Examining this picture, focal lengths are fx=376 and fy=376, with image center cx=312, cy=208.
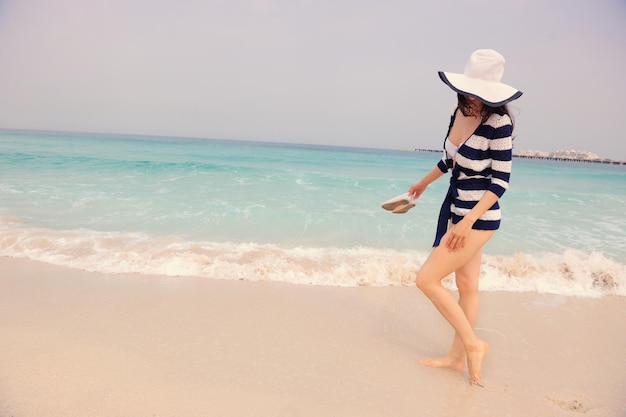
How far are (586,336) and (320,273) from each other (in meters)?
2.67

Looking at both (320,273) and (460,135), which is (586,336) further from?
(320,273)

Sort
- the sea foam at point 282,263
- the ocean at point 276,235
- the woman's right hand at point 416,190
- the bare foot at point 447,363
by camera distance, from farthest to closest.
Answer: the ocean at point 276,235, the sea foam at point 282,263, the woman's right hand at point 416,190, the bare foot at point 447,363

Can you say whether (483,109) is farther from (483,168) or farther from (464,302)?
(464,302)

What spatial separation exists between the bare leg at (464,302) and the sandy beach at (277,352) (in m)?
0.07

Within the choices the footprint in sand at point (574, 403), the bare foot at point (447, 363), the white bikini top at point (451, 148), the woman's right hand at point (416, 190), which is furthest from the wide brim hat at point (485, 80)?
the footprint in sand at point (574, 403)

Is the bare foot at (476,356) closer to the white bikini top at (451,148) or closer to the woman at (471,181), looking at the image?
the woman at (471,181)

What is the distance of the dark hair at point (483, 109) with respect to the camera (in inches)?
80.9

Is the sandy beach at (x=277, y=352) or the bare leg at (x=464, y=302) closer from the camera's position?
the sandy beach at (x=277, y=352)

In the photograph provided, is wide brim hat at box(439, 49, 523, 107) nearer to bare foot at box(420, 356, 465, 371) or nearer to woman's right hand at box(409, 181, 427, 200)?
woman's right hand at box(409, 181, 427, 200)

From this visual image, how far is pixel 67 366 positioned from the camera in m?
2.43

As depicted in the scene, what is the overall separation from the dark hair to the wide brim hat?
0.23ft

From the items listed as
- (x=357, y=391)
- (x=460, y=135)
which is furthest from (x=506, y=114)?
Answer: (x=357, y=391)

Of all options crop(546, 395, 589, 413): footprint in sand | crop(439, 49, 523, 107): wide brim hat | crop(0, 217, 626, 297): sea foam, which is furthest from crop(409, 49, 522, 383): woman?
crop(0, 217, 626, 297): sea foam

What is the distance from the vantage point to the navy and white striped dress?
205 cm
